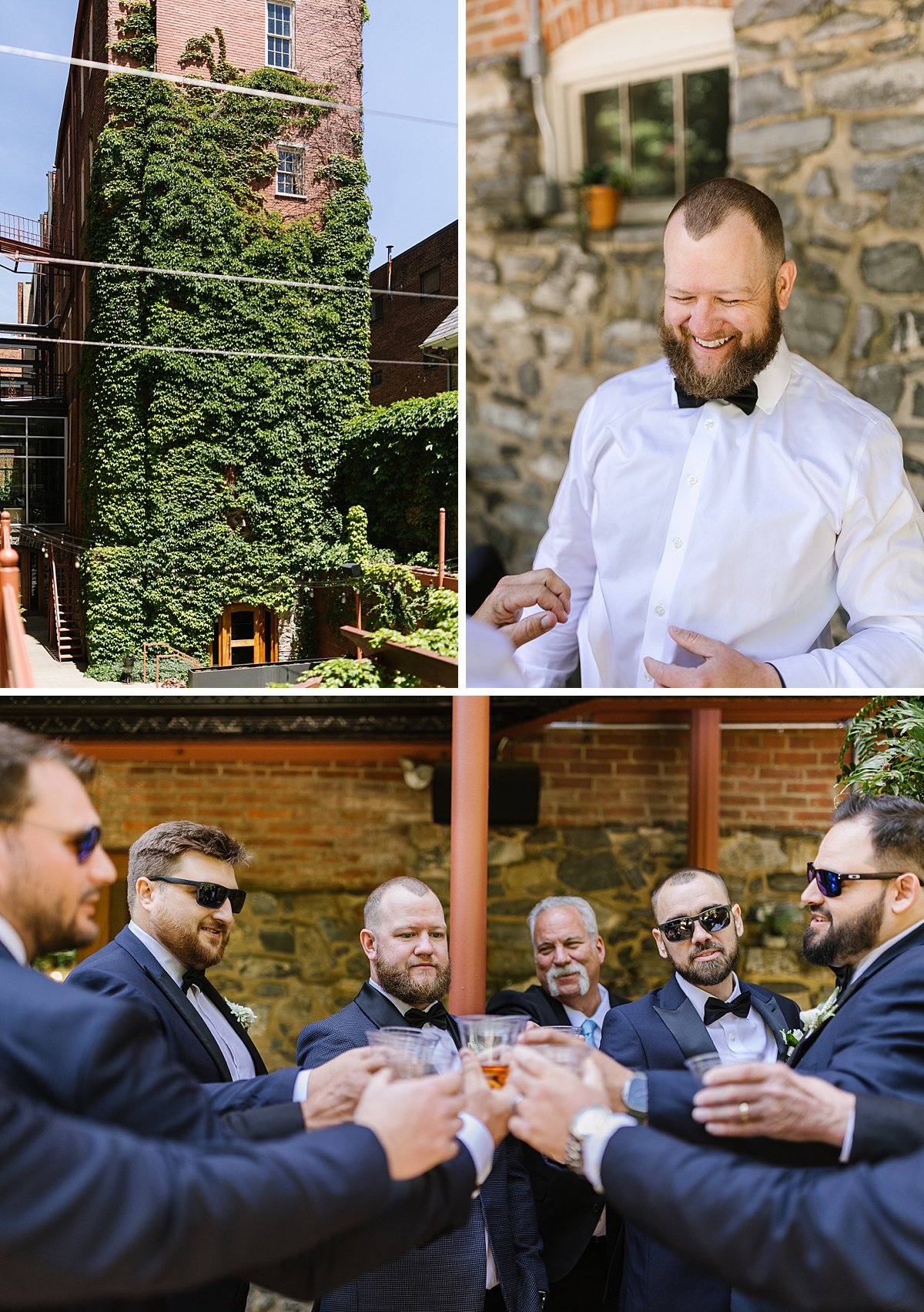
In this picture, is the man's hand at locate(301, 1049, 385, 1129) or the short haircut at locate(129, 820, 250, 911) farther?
the short haircut at locate(129, 820, 250, 911)

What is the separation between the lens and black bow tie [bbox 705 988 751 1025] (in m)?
2.69

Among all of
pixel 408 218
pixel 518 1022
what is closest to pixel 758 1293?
pixel 518 1022

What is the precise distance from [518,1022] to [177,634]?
1521 millimetres

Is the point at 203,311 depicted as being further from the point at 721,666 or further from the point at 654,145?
the point at 721,666

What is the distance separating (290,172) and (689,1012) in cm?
245

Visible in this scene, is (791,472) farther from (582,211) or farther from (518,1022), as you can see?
(518,1022)

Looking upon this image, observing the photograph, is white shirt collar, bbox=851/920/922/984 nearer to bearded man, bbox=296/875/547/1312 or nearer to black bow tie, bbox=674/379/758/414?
bearded man, bbox=296/875/547/1312

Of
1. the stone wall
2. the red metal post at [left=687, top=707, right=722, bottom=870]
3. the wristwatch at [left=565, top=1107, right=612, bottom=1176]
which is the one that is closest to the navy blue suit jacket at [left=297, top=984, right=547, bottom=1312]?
the wristwatch at [left=565, top=1107, right=612, bottom=1176]

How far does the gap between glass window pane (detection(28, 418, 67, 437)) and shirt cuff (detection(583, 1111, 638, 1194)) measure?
2.26m

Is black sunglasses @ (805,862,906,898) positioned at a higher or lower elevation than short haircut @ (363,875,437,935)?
higher

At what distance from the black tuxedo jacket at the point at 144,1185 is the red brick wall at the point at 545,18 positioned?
8.44 feet

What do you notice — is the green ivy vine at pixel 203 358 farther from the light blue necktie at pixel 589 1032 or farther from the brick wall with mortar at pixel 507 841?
the brick wall with mortar at pixel 507 841

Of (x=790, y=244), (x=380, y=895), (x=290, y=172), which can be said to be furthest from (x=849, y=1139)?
(x=290, y=172)

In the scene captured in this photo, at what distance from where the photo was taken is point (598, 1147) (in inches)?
63.1
